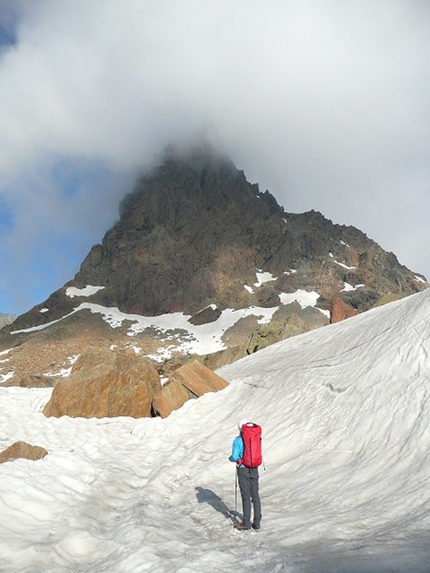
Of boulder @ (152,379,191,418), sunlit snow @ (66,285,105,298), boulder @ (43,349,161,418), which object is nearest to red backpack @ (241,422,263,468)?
boulder @ (152,379,191,418)

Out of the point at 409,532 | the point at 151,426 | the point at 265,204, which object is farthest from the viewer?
the point at 265,204

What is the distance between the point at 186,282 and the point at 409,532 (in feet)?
427

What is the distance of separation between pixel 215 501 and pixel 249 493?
2.26 meters

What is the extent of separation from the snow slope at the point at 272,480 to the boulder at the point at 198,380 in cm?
293

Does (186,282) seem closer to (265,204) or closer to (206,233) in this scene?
(206,233)

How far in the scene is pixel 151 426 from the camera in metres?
17.3

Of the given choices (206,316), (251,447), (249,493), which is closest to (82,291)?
(206,316)

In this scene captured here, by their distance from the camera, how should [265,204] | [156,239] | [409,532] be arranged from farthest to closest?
[265,204]
[156,239]
[409,532]

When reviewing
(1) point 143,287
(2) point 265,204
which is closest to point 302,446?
(1) point 143,287

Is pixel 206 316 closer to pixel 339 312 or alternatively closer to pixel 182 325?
pixel 182 325

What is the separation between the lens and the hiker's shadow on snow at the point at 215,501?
802 centimetres

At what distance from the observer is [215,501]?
9.09 meters

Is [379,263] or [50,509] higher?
[379,263]

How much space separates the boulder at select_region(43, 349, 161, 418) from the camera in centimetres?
1920
